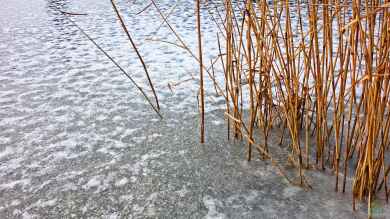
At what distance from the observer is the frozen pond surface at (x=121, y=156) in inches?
33.8

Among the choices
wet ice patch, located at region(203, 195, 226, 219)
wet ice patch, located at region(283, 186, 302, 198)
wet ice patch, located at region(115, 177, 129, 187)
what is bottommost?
wet ice patch, located at region(283, 186, 302, 198)

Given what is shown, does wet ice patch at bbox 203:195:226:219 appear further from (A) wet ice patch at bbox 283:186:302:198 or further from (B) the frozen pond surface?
(A) wet ice patch at bbox 283:186:302:198

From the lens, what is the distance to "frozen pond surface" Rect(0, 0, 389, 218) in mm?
859

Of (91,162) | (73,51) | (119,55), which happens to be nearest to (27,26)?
(73,51)

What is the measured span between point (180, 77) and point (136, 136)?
63 centimetres

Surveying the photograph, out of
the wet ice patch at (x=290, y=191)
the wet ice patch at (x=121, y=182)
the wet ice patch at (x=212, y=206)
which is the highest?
the wet ice patch at (x=121, y=182)

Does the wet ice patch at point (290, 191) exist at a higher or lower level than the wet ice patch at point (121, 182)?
lower

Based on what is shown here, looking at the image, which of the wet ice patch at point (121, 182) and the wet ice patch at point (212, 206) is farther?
the wet ice patch at point (121, 182)

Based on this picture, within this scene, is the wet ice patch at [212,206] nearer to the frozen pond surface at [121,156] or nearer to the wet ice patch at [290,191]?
the frozen pond surface at [121,156]

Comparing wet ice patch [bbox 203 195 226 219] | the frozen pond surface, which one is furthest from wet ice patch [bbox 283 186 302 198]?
wet ice patch [bbox 203 195 226 219]

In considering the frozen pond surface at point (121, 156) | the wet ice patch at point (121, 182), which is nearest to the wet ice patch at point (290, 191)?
the frozen pond surface at point (121, 156)

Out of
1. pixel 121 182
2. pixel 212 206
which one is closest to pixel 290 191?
pixel 212 206

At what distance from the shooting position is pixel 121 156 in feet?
3.56

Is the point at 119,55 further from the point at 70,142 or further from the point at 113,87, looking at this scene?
the point at 70,142
